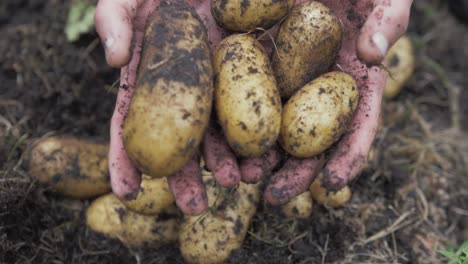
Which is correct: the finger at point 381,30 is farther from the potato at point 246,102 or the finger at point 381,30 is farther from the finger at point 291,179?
the finger at point 291,179

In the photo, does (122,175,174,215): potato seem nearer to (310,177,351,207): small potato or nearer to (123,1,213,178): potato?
(123,1,213,178): potato

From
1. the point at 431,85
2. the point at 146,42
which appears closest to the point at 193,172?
the point at 146,42

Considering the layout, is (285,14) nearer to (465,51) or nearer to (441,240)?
(441,240)

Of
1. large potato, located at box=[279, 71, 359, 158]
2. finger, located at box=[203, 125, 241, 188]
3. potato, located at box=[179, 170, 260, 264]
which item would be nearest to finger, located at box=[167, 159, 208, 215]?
finger, located at box=[203, 125, 241, 188]

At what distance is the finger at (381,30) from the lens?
2.42 m

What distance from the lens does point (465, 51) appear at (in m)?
4.78

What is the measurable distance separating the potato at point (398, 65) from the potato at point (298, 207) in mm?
1438

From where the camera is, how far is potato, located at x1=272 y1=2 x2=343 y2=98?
Answer: 8.82ft

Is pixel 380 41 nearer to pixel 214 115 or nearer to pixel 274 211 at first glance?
pixel 214 115

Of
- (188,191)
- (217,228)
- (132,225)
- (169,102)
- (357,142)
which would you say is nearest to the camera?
(169,102)

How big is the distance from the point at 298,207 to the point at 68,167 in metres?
1.48

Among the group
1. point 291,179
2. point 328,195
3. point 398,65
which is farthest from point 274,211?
point 398,65

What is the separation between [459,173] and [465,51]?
158cm

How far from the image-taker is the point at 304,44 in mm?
2693
